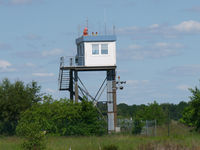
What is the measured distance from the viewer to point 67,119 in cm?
4456

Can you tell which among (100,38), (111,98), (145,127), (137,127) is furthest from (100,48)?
(145,127)

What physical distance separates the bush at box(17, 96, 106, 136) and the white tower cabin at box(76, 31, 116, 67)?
810 centimetres

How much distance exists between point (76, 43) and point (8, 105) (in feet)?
38.0

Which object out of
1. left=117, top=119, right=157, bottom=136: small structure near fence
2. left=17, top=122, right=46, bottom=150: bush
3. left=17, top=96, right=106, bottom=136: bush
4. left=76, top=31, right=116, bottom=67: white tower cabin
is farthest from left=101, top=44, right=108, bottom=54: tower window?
left=17, top=122, right=46, bottom=150: bush

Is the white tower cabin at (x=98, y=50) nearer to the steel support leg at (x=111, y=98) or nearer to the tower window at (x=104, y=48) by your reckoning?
the tower window at (x=104, y=48)

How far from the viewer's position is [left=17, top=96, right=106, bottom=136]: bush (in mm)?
44031

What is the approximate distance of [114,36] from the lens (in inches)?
2094

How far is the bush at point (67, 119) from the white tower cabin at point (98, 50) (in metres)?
8.10

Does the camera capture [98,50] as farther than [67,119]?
Yes

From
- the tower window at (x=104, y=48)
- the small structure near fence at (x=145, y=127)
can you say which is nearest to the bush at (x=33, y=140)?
the small structure near fence at (x=145, y=127)

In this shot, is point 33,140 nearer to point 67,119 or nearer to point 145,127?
point 67,119

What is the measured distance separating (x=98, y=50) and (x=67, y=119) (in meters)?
11.1

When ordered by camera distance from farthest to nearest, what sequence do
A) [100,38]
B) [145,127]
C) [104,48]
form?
[104,48] → [100,38] → [145,127]

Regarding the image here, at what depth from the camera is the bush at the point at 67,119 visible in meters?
44.0
